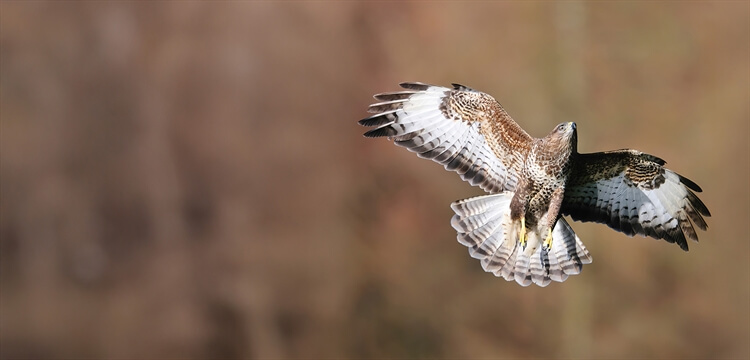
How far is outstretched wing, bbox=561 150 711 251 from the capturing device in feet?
11.3

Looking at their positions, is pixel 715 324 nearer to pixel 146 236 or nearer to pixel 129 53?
pixel 146 236

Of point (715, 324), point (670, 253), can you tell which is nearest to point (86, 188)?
point (670, 253)

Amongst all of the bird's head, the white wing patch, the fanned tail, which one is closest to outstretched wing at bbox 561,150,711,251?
the white wing patch

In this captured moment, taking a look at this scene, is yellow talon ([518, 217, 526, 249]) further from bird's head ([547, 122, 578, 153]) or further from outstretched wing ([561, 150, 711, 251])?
bird's head ([547, 122, 578, 153])

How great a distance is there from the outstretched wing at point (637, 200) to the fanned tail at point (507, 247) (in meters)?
0.13

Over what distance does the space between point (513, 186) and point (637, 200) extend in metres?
0.46

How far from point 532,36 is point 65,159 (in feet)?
9.43

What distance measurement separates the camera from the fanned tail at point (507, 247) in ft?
11.7

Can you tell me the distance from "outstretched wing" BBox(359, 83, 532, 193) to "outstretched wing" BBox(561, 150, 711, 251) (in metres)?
0.26

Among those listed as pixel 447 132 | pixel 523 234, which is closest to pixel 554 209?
pixel 523 234

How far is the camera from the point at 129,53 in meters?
5.57

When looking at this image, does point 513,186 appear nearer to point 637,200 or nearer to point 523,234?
point 523,234

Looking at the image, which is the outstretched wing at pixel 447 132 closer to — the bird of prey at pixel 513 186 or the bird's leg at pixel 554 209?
the bird of prey at pixel 513 186

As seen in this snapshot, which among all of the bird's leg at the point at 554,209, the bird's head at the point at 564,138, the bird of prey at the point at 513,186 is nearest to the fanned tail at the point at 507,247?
the bird of prey at the point at 513,186
